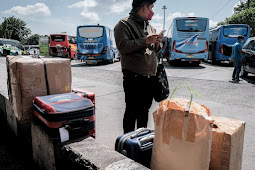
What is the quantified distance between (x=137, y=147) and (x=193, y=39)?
1380 cm

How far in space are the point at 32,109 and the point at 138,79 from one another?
1181 millimetres

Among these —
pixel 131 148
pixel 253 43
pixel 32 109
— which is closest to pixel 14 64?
pixel 32 109

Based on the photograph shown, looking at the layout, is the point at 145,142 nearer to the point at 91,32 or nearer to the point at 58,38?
the point at 91,32

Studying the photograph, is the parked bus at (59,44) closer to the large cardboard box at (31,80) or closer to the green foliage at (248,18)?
the large cardboard box at (31,80)

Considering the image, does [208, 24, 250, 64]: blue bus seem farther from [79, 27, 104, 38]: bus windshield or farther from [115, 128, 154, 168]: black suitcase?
[115, 128, 154, 168]: black suitcase

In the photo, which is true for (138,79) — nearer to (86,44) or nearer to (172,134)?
(172,134)

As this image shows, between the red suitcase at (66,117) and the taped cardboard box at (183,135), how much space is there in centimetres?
81

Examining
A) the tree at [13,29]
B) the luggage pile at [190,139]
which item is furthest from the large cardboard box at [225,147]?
the tree at [13,29]

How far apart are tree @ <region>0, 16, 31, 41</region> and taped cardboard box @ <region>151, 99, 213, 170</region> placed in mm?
74234

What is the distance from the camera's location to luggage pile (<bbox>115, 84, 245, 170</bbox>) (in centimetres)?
147

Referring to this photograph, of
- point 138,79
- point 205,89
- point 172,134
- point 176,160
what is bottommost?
point 205,89

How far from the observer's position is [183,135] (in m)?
1.48

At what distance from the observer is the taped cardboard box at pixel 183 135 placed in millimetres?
1466

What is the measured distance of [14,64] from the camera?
242 cm
